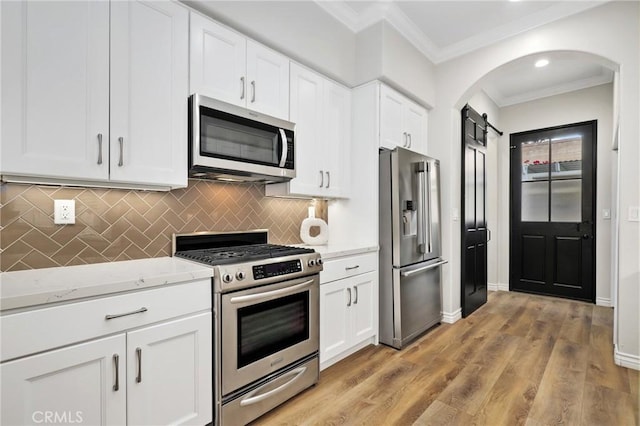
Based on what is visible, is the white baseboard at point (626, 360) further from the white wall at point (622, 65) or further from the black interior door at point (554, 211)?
the black interior door at point (554, 211)

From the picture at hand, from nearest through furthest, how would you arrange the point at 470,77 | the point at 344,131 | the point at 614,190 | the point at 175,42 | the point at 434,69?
1. the point at 175,42
2. the point at 344,131
3. the point at 470,77
4. the point at 434,69
5. the point at 614,190

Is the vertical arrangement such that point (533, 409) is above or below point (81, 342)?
below

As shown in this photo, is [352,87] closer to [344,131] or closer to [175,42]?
[344,131]

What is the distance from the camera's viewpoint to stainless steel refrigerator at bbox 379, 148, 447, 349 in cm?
278

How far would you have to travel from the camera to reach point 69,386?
4.10 feet

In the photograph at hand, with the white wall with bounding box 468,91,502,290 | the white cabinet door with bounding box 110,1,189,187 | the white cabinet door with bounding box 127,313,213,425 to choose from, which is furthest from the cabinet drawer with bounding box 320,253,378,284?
the white wall with bounding box 468,91,502,290

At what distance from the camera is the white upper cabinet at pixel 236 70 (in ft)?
6.37

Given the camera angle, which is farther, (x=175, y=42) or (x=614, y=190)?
(x=614, y=190)

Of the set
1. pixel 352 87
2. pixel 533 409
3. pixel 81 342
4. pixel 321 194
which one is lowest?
pixel 533 409

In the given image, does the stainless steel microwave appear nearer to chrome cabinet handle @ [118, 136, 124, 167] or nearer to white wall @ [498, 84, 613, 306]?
chrome cabinet handle @ [118, 136, 124, 167]

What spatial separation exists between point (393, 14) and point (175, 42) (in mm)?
1961

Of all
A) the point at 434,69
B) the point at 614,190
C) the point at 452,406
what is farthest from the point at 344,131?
the point at 614,190

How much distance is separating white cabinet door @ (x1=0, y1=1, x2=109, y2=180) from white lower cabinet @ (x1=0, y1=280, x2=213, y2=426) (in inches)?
27.2

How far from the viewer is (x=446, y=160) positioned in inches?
137
